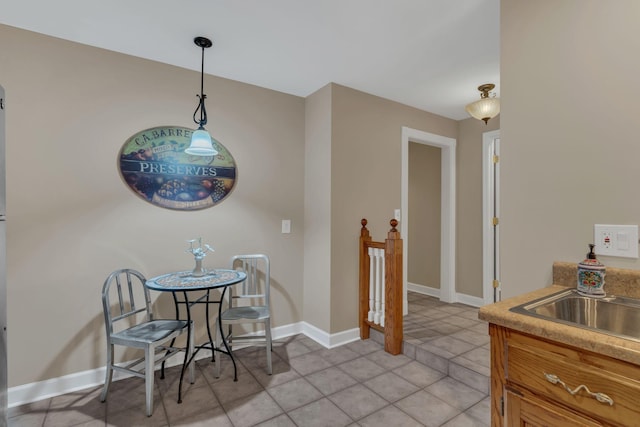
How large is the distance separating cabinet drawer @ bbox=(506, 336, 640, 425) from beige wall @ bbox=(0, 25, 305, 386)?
2337 mm

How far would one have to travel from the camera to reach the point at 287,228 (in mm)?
3182

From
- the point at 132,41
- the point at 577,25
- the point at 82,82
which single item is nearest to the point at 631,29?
the point at 577,25

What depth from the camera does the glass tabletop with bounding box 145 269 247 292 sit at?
6.82ft

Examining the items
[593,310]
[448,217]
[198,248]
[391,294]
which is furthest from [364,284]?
[593,310]

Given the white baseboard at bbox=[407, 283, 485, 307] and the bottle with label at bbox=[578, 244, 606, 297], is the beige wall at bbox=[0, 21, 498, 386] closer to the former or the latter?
the white baseboard at bbox=[407, 283, 485, 307]

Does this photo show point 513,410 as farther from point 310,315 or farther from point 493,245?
point 493,245

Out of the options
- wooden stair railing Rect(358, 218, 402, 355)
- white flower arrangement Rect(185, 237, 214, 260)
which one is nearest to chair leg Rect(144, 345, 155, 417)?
white flower arrangement Rect(185, 237, 214, 260)

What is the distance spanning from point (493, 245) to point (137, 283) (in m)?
3.68

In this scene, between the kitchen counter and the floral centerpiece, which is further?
the floral centerpiece

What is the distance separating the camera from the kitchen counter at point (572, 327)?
84cm

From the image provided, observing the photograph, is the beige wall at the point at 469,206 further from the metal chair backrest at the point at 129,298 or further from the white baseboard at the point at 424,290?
the metal chair backrest at the point at 129,298

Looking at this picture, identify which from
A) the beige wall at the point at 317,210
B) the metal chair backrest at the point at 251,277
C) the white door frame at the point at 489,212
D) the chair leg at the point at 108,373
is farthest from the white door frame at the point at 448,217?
the chair leg at the point at 108,373

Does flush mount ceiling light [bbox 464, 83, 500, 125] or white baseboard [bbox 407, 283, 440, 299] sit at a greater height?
flush mount ceiling light [bbox 464, 83, 500, 125]

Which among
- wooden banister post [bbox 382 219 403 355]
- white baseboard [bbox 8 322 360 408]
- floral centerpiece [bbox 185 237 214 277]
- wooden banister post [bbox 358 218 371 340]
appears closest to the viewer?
white baseboard [bbox 8 322 360 408]
